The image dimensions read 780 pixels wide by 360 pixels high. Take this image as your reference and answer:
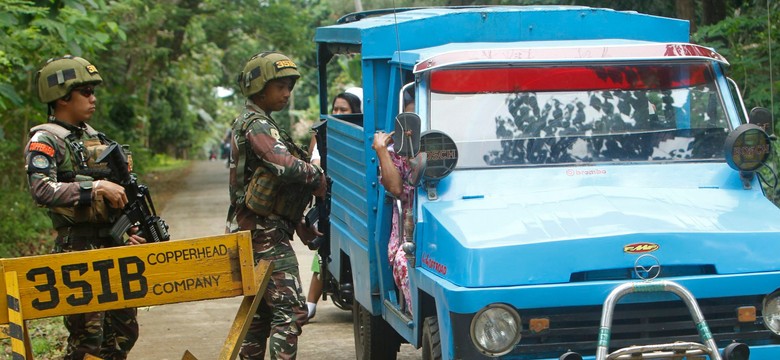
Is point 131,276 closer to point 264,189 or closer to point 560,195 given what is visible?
point 264,189

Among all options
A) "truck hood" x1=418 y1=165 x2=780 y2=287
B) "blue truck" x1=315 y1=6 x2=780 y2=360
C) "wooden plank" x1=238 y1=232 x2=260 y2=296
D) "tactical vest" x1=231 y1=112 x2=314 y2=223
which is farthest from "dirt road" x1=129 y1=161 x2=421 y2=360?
"wooden plank" x1=238 y1=232 x2=260 y2=296

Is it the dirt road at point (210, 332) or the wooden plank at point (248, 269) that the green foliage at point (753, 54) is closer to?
the dirt road at point (210, 332)

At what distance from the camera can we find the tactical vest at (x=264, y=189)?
21.2 ft

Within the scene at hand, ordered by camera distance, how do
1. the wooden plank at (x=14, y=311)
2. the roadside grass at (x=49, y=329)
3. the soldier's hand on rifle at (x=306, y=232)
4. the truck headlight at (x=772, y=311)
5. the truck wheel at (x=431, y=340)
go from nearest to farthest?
the wooden plank at (x=14, y=311) < the truck headlight at (x=772, y=311) < the truck wheel at (x=431, y=340) < the soldier's hand on rifle at (x=306, y=232) < the roadside grass at (x=49, y=329)

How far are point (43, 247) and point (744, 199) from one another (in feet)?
34.7

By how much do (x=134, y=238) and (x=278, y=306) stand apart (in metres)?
0.89

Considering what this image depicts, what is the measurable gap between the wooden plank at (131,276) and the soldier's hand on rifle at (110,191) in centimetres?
100

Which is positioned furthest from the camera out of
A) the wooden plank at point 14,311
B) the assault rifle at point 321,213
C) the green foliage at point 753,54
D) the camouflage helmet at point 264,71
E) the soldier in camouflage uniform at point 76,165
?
the green foliage at point 753,54

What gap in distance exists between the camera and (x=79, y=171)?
20.0 ft

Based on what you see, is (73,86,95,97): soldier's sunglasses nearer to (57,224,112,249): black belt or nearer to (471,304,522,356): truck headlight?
(57,224,112,249): black belt

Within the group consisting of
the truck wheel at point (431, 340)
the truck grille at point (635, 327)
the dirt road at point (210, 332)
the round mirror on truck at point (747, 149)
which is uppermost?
the round mirror on truck at point (747, 149)

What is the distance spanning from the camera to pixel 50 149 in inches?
232

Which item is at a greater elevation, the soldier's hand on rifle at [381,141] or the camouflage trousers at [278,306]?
the soldier's hand on rifle at [381,141]

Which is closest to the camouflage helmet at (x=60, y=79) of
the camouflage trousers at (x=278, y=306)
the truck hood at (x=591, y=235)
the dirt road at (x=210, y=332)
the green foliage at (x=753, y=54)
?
the camouflage trousers at (x=278, y=306)
